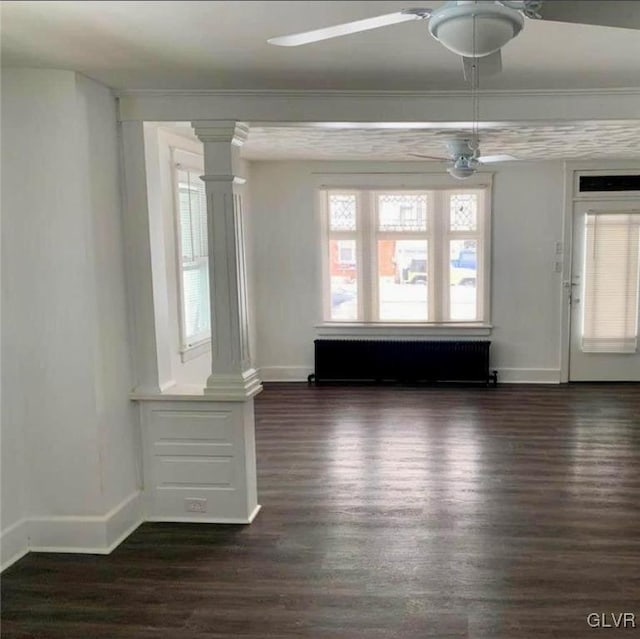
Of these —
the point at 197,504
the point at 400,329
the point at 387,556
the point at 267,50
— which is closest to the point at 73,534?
the point at 197,504

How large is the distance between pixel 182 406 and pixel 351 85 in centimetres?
206

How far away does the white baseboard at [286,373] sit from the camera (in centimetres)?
739

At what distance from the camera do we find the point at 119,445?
3.38m

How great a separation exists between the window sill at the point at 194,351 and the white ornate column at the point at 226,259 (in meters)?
1.41

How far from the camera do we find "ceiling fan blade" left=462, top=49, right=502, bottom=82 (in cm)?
211

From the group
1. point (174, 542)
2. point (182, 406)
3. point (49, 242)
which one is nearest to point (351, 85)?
point (49, 242)

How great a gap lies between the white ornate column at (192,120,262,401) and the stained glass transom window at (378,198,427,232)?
3.80 metres

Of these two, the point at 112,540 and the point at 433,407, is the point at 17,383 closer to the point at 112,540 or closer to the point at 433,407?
the point at 112,540

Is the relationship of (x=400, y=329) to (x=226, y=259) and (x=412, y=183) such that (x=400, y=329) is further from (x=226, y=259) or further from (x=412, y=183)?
(x=226, y=259)

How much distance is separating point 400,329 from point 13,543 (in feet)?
16.2

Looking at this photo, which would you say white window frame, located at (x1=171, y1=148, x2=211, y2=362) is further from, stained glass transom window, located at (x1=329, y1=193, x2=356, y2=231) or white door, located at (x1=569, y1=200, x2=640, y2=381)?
white door, located at (x1=569, y1=200, x2=640, y2=381)

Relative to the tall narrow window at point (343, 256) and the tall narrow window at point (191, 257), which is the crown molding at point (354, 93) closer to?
the tall narrow window at point (191, 257)

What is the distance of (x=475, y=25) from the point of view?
65.7 inches

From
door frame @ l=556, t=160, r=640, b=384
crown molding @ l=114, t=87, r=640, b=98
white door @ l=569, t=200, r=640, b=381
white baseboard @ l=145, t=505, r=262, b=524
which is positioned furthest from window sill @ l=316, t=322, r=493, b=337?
crown molding @ l=114, t=87, r=640, b=98
